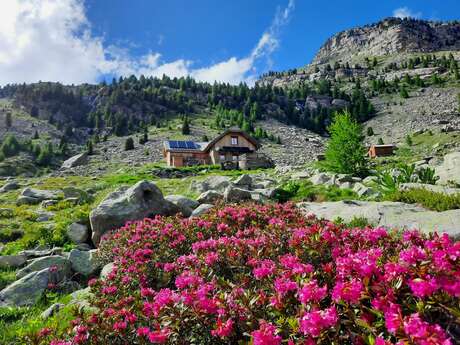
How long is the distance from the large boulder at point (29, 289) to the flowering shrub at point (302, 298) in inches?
101

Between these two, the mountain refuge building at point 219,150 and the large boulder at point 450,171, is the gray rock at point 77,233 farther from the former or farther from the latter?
the mountain refuge building at point 219,150

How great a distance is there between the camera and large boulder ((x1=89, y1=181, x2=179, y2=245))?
11.5m

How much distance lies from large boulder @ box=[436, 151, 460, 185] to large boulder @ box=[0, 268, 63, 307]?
17728mm

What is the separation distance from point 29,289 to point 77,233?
484 centimetres

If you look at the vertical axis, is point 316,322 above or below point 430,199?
above

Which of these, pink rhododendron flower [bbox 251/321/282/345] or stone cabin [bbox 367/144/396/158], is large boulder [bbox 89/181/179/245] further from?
stone cabin [bbox 367/144/396/158]

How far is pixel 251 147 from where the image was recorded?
217 feet

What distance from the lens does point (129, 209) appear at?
11969 mm

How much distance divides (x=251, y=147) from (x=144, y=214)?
54.9 metres

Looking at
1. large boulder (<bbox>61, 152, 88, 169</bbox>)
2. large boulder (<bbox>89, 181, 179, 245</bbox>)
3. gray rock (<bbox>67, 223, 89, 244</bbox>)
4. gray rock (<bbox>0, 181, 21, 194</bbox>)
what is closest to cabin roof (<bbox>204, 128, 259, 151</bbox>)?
large boulder (<bbox>61, 152, 88, 169</bbox>)

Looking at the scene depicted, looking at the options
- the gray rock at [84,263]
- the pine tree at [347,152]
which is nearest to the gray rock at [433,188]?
the pine tree at [347,152]

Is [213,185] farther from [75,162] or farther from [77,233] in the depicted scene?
[75,162]

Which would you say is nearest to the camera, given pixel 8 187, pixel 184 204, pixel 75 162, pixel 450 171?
pixel 184 204

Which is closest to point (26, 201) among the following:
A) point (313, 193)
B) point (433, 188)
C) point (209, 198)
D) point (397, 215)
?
point (209, 198)
